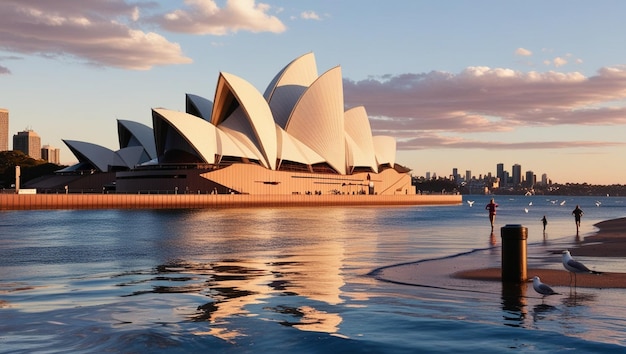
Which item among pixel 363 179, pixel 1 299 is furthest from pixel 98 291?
pixel 363 179

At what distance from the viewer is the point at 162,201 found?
8525 centimetres

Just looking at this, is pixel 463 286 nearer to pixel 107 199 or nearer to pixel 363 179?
pixel 107 199

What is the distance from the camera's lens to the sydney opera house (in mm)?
97500

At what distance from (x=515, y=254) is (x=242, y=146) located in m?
88.4

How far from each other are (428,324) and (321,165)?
111879mm

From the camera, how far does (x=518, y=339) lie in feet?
28.8

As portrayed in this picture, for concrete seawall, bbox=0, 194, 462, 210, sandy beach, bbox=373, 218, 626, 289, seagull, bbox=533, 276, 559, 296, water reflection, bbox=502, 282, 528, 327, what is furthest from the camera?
concrete seawall, bbox=0, 194, 462, 210

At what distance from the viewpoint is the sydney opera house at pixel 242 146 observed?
320 ft

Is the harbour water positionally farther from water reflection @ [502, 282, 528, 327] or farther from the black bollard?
the black bollard

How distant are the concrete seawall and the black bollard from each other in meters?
70.1

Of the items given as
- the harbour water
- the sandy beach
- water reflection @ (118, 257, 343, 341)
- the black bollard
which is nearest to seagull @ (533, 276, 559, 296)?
the harbour water

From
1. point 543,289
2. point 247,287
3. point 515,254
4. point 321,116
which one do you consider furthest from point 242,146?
point 543,289

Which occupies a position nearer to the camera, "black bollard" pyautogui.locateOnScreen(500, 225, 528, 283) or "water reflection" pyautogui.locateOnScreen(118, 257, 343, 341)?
"water reflection" pyautogui.locateOnScreen(118, 257, 343, 341)

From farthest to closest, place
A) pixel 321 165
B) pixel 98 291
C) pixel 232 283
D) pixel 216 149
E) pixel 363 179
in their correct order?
pixel 363 179 < pixel 321 165 < pixel 216 149 < pixel 232 283 < pixel 98 291
